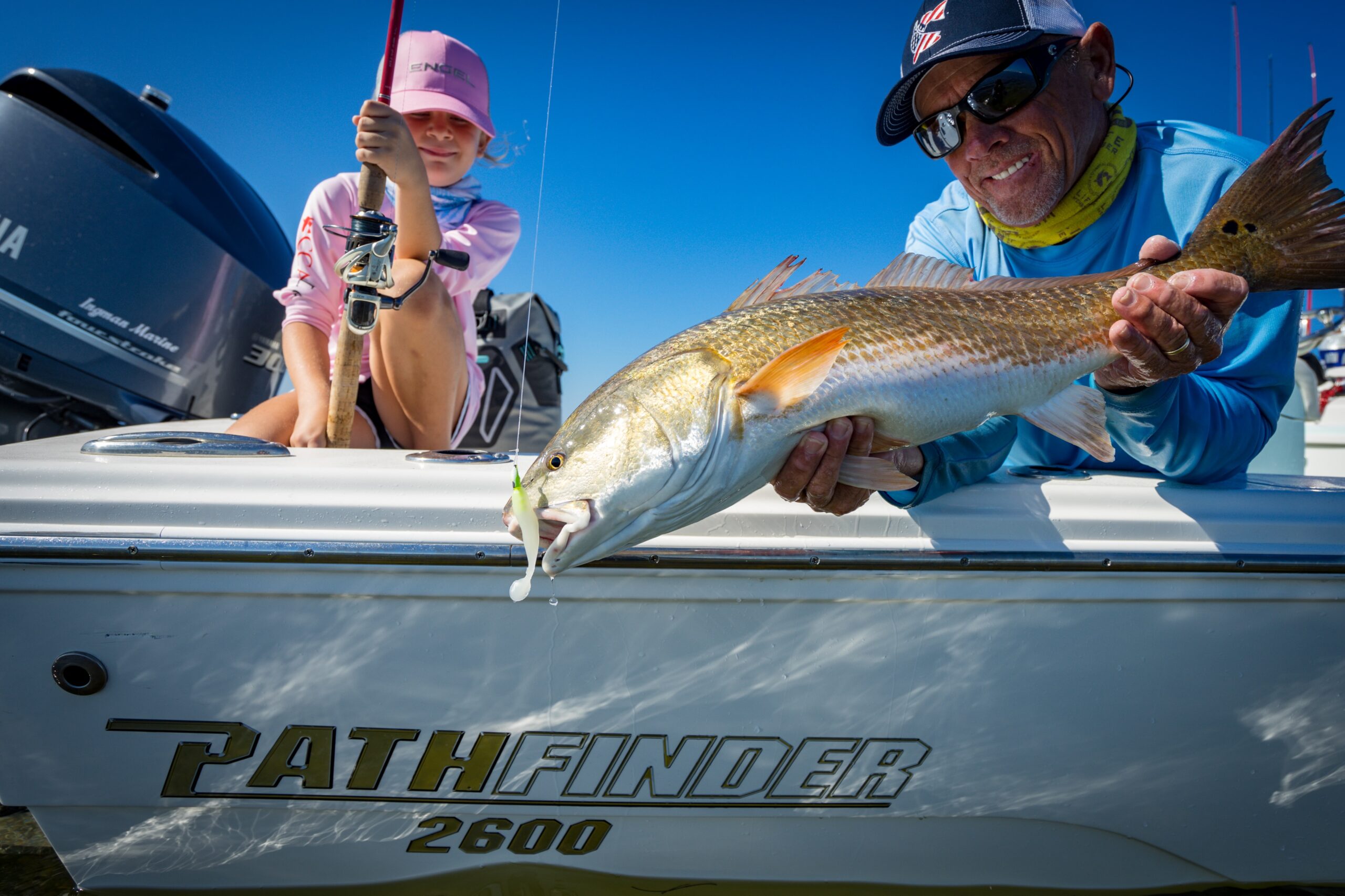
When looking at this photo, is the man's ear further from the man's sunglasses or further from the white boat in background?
the white boat in background

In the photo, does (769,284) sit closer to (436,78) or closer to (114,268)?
(436,78)

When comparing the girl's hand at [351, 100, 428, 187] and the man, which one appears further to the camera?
the girl's hand at [351, 100, 428, 187]

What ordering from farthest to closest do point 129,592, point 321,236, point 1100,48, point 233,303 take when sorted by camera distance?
point 233,303 < point 321,236 < point 1100,48 < point 129,592

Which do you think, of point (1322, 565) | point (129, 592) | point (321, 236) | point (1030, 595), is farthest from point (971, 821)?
point (321, 236)

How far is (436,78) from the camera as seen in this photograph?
118 inches

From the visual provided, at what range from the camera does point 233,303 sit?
3885mm

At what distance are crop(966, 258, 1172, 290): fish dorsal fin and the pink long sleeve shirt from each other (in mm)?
1992

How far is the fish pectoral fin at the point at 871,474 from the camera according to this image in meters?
1.41

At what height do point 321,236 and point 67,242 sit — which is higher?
point 321,236

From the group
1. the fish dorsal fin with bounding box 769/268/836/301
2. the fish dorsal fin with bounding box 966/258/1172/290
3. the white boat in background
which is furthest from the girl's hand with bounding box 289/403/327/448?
the fish dorsal fin with bounding box 966/258/1172/290

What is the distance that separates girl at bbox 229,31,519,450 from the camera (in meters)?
2.63

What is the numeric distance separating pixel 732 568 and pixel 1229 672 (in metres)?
1.16

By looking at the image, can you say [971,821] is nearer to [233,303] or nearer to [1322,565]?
[1322,565]

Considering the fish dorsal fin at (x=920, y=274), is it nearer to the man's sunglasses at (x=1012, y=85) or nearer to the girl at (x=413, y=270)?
the man's sunglasses at (x=1012, y=85)
